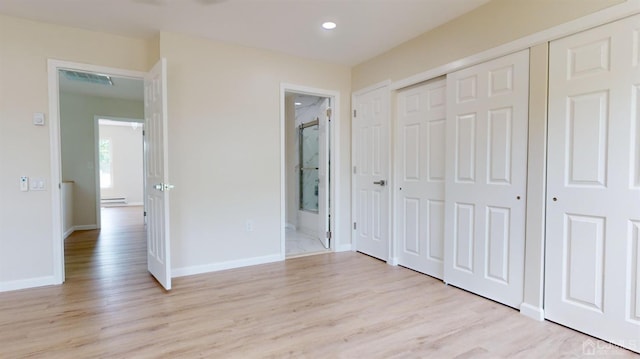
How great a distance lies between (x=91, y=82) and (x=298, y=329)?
5000mm

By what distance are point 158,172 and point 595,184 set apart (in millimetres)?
3416

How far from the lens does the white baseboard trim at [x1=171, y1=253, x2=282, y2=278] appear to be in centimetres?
334

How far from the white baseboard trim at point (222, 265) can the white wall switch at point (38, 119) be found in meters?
1.84

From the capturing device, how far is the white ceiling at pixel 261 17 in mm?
2656

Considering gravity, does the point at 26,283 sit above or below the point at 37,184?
below

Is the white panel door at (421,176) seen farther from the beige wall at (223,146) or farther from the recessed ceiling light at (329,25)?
the beige wall at (223,146)

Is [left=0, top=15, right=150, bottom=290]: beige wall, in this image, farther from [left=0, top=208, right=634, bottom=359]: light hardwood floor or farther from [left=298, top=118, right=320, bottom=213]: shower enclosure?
[left=298, top=118, right=320, bottom=213]: shower enclosure

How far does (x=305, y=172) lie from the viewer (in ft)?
19.6

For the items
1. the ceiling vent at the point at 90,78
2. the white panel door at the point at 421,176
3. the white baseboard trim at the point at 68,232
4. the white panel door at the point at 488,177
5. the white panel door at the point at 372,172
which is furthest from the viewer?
the white baseboard trim at the point at 68,232

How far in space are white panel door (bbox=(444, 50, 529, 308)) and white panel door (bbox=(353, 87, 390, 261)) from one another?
895 mm

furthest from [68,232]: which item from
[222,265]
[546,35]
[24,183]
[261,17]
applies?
[546,35]

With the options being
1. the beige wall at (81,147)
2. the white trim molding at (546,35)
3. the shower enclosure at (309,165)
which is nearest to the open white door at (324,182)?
the shower enclosure at (309,165)

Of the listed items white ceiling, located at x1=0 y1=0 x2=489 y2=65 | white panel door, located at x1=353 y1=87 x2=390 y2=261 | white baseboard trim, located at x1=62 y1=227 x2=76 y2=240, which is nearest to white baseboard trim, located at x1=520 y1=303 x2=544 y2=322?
white panel door, located at x1=353 y1=87 x2=390 y2=261

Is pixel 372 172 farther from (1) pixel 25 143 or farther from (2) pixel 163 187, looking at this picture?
(1) pixel 25 143
